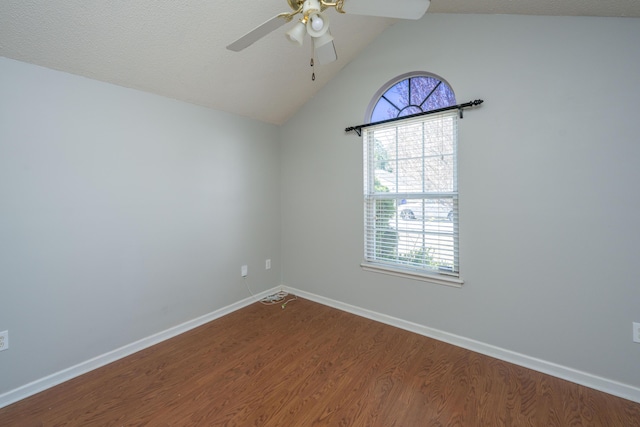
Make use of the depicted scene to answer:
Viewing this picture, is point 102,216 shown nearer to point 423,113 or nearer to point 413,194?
point 413,194

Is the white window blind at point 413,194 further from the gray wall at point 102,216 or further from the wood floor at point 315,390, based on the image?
the gray wall at point 102,216

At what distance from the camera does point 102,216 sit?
204cm

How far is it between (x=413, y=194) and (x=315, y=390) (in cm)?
179

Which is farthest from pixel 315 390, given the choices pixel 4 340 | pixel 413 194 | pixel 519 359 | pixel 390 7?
pixel 390 7

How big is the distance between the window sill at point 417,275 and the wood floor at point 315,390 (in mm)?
520

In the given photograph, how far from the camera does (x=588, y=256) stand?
70.0 inches

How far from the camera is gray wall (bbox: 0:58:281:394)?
1.71 m

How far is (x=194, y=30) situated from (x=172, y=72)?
0.43 meters

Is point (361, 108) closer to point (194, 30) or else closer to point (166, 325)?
point (194, 30)

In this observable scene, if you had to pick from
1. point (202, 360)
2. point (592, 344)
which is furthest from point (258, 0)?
point (592, 344)

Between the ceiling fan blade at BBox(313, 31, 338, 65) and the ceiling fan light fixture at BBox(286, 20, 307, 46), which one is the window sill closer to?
the ceiling fan blade at BBox(313, 31, 338, 65)

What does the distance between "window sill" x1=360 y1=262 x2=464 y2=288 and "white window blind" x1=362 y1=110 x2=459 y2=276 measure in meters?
0.05

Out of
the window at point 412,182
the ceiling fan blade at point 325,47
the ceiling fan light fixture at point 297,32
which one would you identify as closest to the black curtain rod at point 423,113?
the window at point 412,182

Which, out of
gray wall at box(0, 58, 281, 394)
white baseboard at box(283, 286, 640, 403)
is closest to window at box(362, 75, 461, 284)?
white baseboard at box(283, 286, 640, 403)
